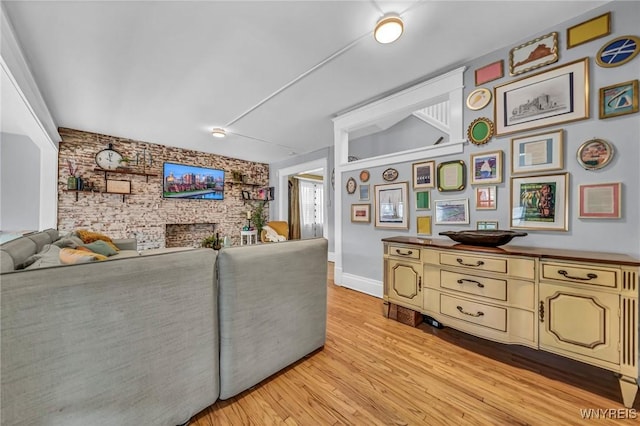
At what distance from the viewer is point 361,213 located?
3.29 metres

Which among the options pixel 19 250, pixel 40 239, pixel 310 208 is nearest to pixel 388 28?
pixel 19 250

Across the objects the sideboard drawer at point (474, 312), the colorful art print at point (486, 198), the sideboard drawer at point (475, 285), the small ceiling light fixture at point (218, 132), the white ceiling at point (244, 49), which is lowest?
the sideboard drawer at point (474, 312)

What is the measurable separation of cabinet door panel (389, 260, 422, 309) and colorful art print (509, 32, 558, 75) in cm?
200

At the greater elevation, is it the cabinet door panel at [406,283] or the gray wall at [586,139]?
the gray wall at [586,139]

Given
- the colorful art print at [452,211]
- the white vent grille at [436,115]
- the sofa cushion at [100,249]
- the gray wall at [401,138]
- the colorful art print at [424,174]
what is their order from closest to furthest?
the sofa cushion at [100,249] → the colorful art print at [452,211] → the colorful art print at [424,174] → the white vent grille at [436,115] → the gray wall at [401,138]

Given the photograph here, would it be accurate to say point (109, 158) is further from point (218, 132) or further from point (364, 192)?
point (364, 192)

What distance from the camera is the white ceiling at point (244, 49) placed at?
172 cm

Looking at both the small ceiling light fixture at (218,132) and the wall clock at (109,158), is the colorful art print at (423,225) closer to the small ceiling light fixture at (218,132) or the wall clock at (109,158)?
the small ceiling light fixture at (218,132)

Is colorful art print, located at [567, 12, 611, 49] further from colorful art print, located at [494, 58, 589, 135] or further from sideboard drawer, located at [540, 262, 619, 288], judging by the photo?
sideboard drawer, located at [540, 262, 619, 288]

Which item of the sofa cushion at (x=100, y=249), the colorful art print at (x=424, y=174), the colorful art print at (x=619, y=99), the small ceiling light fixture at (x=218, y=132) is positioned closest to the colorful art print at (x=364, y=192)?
the colorful art print at (x=424, y=174)

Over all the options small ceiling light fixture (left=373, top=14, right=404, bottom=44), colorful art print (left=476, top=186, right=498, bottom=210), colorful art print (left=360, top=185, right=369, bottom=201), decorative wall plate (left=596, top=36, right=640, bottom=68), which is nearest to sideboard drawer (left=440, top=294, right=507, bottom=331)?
colorful art print (left=476, top=186, right=498, bottom=210)

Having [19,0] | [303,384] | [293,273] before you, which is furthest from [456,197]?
[19,0]

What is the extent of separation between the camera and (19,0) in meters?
1.59

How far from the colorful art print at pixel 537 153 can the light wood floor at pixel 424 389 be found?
1.53 meters
